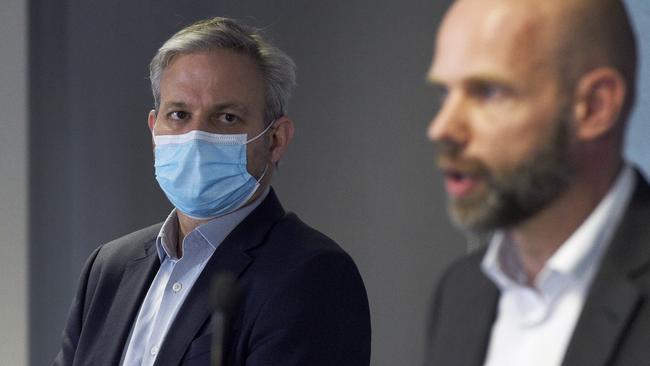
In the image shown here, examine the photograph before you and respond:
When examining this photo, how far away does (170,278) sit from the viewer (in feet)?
7.56

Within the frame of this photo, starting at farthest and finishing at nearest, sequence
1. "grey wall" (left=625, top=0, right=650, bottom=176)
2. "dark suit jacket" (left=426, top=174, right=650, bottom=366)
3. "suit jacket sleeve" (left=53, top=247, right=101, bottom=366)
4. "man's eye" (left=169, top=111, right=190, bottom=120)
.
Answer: "suit jacket sleeve" (left=53, top=247, right=101, bottom=366), "man's eye" (left=169, top=111, right=190, bottom=120), "grey wall" (left=625, top=0, right=650, bottom=176), "dark suit jacket" (left=426, top=174, right=650, bottom=366)

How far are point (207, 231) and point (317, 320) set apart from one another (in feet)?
1.12

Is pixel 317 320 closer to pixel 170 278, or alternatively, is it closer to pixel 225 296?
pixel 170 278

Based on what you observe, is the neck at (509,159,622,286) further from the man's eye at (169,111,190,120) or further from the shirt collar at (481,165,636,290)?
the man's eye at (169,111,190,120)

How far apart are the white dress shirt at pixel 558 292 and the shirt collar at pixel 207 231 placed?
1.18 metres

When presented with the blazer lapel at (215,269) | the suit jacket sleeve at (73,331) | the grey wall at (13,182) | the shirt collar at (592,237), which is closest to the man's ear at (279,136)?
the blazer lapel at (215,269)

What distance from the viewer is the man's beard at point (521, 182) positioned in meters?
1.11

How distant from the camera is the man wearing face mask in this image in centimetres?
215

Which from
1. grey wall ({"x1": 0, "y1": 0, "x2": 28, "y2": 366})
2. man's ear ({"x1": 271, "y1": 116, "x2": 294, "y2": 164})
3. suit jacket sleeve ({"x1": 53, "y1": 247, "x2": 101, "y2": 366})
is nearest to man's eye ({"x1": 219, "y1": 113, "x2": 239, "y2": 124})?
man's ear ({"x1": 271, "y1": 116, "x2": 294, "y2": 164})

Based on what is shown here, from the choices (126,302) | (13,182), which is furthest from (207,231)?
(13,182)

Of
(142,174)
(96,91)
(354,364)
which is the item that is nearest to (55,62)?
(96,91)

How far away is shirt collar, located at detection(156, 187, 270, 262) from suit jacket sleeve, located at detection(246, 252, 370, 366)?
23cm

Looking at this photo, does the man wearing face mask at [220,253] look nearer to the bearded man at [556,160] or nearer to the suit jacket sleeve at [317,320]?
the suit jacket sleeve at [317,320]

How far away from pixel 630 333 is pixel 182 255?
1.37 m
